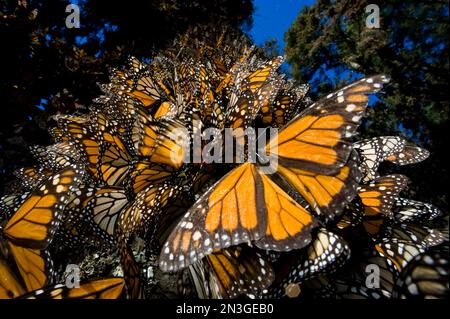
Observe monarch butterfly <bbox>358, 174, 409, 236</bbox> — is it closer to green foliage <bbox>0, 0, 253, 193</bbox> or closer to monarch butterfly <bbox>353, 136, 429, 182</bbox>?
monarch butterfly <bbox>353, 136, 429, 182</bbox>

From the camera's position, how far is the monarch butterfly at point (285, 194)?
0.50 m

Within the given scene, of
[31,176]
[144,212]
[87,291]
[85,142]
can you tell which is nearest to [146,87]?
[85,142]

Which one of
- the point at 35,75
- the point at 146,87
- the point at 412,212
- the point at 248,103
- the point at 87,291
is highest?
the point at 35,75

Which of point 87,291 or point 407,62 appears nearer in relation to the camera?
point 87,291

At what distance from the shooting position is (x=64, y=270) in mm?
631

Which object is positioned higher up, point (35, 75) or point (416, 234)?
point (35, 75)

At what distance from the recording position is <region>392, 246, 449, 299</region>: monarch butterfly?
351 mm

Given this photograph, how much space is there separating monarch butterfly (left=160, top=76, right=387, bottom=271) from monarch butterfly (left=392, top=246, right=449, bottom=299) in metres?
0.15

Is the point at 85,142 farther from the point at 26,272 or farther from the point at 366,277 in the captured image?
the point at 366,277

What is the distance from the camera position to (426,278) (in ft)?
1.20

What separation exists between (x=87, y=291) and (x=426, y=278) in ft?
1.65
